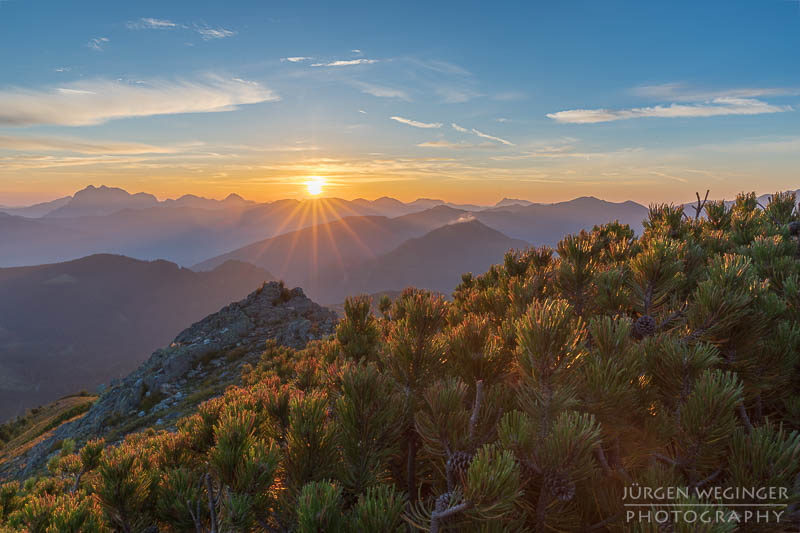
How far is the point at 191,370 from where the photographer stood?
30984mm

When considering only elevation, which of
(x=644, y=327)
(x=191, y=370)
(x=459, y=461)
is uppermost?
(x=644, y=327)

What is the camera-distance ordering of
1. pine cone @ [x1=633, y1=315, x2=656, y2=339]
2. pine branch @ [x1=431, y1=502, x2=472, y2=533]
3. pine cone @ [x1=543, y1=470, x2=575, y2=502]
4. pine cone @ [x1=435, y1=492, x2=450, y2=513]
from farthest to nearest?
pine cone @ [x1=633, y1=315, x2=656, y2=339] → pine cone @ [x1=543, y1=470, x2=575, y2=502] → pine cone @ [x1=435, y1=492, x2=450, y2=513] → pine branch @ [x1=431, y1=502, x2=472, y2=533]

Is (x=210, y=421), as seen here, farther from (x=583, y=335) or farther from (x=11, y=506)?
(x=11, y=506)

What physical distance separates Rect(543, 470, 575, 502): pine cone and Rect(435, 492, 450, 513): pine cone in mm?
490

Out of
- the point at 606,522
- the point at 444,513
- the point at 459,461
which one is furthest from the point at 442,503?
the point at 606,522

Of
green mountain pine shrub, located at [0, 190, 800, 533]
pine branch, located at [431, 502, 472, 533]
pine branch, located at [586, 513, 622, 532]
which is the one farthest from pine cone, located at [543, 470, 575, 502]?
pine branch, located at [431, 502, 472, 533]

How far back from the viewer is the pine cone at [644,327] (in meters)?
2.72

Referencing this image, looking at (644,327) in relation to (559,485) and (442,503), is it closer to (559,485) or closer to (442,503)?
(559,485)

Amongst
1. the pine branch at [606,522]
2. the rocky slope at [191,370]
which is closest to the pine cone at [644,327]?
the pine branch at [606,522]

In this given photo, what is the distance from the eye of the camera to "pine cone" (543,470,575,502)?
1692 millimetres

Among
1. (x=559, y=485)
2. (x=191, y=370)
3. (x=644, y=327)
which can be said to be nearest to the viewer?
(x=559, y=485)

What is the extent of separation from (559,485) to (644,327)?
1.55m

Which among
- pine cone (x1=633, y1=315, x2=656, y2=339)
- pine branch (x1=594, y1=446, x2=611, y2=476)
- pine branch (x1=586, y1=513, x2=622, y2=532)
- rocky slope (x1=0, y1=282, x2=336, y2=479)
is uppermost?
pine cone (x1=633, y1=315, x2=656, y2=339)

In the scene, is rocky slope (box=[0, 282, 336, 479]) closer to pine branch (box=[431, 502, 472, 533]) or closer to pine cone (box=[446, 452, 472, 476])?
pine cone (box=[446, 452, 472, 476])
